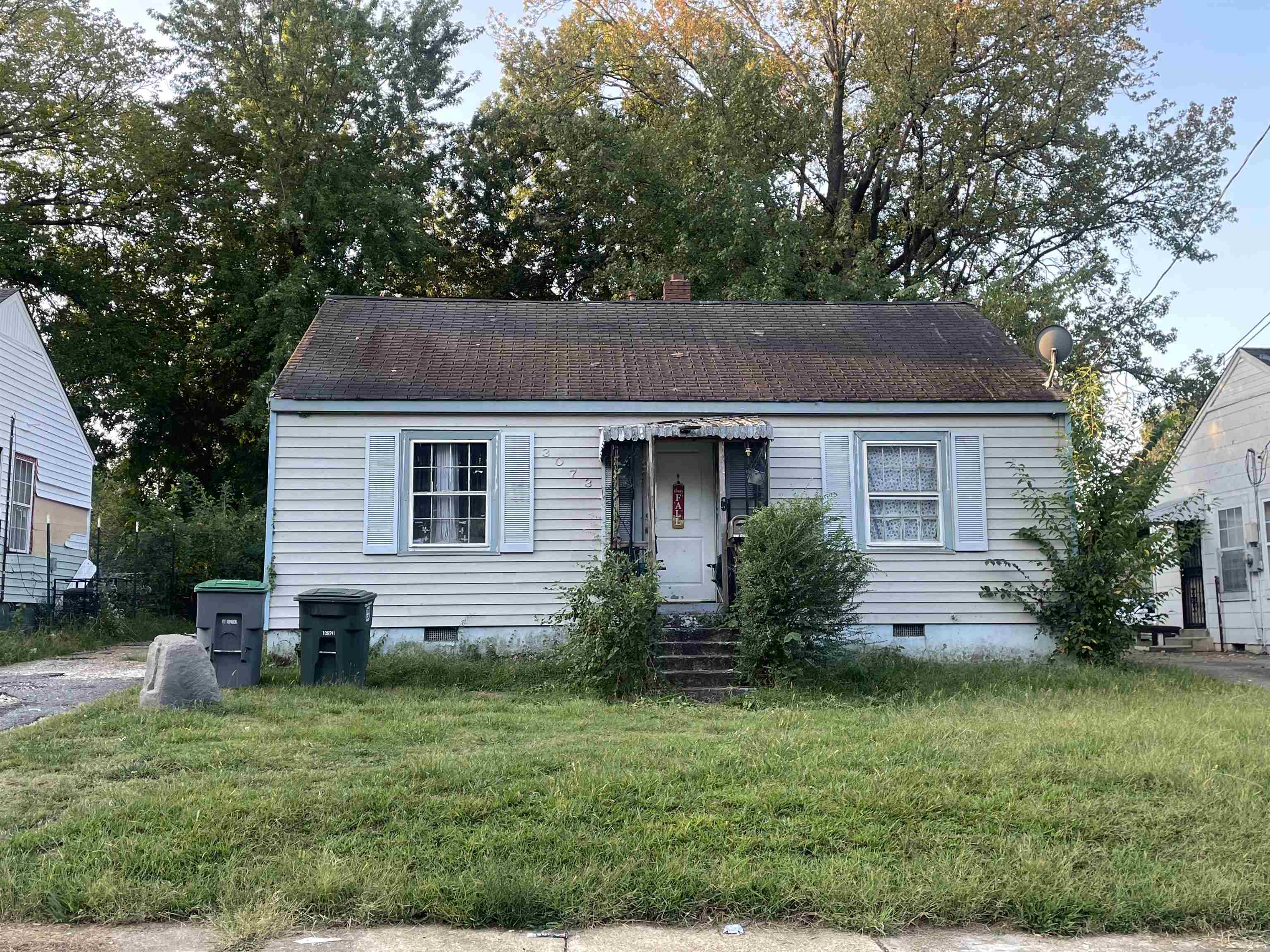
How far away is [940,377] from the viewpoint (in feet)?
45.9

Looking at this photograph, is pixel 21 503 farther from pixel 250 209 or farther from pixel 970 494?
pixel 970 494

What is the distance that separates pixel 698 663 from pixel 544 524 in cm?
297

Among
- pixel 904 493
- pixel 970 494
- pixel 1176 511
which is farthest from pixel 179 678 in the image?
pixel 1176 511

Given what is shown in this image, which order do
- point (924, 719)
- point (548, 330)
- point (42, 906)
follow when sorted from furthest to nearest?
point (548, 330), point (924, 719), point (42, 906)

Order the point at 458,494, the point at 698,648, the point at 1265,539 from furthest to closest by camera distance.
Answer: the point at 1265,539 < the point at 458,494 < the point at 698,648

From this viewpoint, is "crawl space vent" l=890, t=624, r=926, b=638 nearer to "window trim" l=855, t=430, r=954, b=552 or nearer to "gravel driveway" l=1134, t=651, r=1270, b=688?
"window trim" l=855, t=430, r=954, b=552

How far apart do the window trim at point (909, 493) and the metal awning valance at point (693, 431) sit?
1537 millimetres

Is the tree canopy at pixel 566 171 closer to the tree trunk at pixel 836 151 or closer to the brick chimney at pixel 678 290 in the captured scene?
the tree trunk at pixel 836 151

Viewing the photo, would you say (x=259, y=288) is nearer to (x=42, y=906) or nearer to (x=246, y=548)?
(x=246, y=548)

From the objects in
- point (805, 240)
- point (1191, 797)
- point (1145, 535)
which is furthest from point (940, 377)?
point (805, 240)

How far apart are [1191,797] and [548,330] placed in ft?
36.1

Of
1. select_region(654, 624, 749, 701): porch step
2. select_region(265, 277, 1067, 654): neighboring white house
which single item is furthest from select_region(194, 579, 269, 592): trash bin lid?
select_region(654, 624, 749, 701): porch step

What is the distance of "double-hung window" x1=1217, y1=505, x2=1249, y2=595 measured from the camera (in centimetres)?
1698

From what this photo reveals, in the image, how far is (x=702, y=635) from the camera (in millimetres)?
11789
